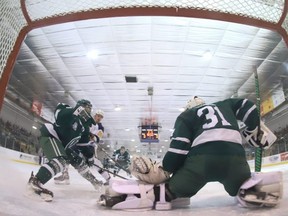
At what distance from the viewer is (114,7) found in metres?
1.99

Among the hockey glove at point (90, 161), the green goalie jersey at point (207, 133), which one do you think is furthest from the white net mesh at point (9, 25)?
the hockey glove at point (90, 161)

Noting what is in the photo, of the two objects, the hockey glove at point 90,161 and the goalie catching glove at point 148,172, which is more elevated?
the hockey glove at point 90,161

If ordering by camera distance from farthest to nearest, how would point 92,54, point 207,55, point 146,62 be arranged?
1. point 146,62
2. point 92,54
3. point 207,55

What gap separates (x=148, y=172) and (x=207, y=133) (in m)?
0.41

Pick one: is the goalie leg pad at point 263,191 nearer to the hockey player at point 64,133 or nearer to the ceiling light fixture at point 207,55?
the hockey player at point 64,133

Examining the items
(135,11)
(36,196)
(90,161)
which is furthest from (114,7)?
(90,161)

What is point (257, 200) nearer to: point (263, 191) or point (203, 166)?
point (263, 191)

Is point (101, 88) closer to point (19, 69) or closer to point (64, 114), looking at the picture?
point (19, 69)

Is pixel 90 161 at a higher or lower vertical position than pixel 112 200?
higher

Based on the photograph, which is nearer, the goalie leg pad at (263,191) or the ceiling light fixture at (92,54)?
the goalie leg pad at (263,191)

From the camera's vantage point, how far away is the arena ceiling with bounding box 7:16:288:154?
649cm

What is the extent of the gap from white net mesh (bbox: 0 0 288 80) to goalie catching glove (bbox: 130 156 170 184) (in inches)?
38.4

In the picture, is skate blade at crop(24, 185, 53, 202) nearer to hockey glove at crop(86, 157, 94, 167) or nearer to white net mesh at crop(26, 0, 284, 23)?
white net mesh at crop(26, 0, 284, 23)

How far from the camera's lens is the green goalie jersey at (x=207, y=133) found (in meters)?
1.71
